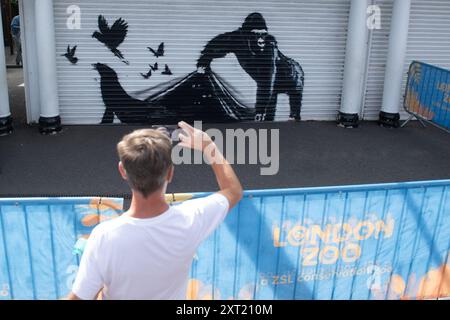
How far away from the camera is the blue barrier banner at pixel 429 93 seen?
33.1 ft

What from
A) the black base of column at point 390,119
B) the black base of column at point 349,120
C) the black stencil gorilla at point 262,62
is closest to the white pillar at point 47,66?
the black stencil gorilla at point 262,62

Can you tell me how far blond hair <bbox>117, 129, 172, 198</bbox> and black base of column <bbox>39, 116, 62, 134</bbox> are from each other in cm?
799

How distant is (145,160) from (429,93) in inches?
373

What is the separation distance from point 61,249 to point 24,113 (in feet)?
26.2

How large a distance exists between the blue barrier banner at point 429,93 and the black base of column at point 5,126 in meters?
8.09

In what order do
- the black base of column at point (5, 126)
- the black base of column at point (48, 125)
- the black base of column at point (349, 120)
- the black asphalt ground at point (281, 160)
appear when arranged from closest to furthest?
the black asphalt ground at point (281, 160) → the black base of column at point (5, 126) → the black base of column at point (48, 125) → the black base of column at point (349, 120)

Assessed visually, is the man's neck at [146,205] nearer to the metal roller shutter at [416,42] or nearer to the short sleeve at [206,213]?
the short sleeve at [206,213]

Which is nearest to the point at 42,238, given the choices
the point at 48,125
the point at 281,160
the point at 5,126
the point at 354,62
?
the point at 281,160

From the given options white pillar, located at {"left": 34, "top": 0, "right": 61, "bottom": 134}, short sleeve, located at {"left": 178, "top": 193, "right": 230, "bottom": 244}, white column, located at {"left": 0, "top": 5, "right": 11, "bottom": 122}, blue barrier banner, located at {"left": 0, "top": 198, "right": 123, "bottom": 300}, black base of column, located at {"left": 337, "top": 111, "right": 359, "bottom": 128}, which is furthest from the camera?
black base of column, located at {"left": 337, "top": 111, "right": 359, "bottom": 128}

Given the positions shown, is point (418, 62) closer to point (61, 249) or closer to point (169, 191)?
point (169, 191)

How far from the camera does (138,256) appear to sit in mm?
2344

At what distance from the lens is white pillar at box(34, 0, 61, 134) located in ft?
30.6

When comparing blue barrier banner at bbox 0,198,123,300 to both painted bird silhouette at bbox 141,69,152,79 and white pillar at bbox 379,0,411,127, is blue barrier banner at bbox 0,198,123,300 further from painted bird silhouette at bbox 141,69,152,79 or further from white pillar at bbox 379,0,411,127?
white pillar at bbox 379,0,411,127

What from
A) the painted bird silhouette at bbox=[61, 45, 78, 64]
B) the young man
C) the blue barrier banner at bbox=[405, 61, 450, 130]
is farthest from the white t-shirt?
the blue barrier banner at bbox=[405, 61, 450, 130]
